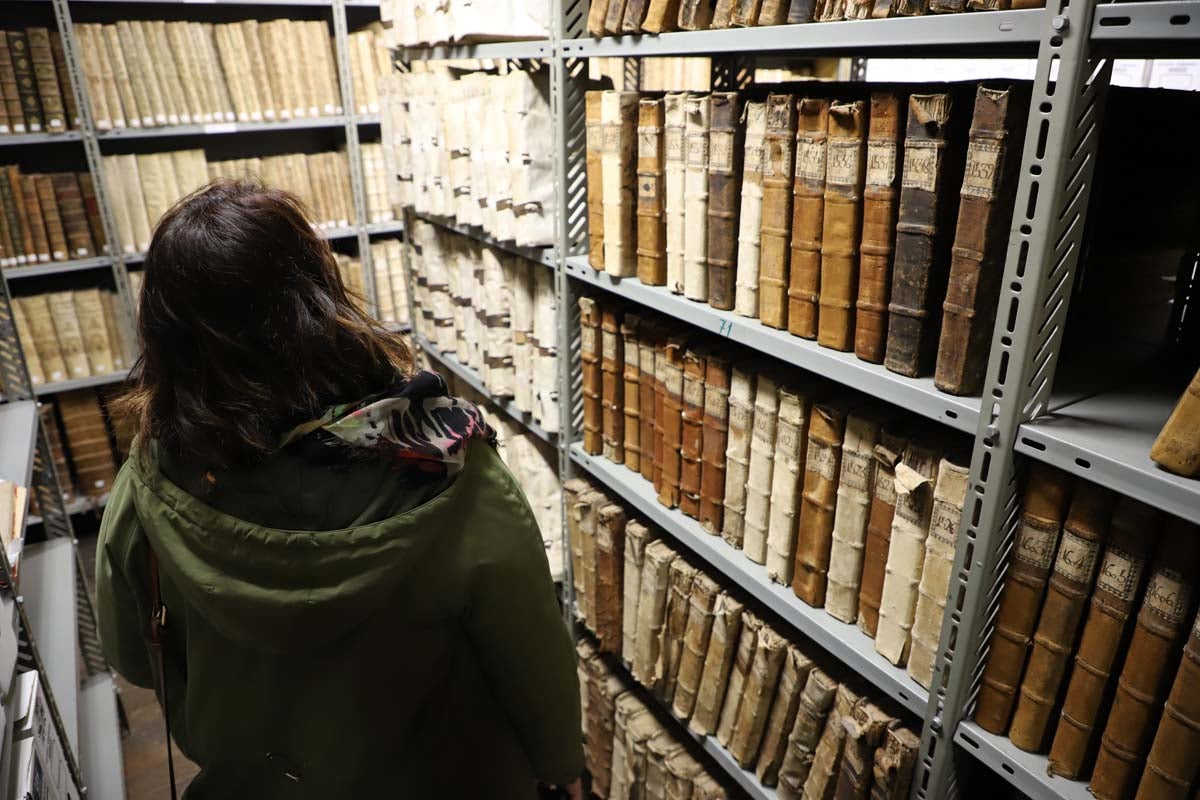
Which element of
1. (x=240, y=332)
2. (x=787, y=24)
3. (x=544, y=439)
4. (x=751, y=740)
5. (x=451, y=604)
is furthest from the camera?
(x=544, y=439)

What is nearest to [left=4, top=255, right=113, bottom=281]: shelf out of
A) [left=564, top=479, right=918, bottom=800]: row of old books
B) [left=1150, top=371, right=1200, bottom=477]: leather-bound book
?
[left=564, top=479, right=918, bottom=800]: row of old books

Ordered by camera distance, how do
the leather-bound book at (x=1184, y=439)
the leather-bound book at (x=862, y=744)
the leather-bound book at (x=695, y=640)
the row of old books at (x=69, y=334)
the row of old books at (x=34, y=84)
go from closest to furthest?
the leather-bound book at (x=1184, y=439) → the leather-bound book at (x=862, y=744) → the leather-bound book at (x=695, y=640) → the row of old books at (x=34, y=84) → the row of old books at (x=69, y=334)

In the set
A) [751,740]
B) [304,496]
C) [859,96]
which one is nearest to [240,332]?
[304,496]

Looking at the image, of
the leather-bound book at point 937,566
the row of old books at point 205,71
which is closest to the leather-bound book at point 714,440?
the leather-bound book at point 937,566

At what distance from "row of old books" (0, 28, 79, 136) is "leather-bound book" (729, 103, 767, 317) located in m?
2.86

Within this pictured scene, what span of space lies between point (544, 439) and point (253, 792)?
1152mm

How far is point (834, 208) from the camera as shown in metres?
1.10

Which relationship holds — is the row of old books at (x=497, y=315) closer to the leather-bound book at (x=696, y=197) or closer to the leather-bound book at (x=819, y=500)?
the leather-bound book at (x=696, y=197)

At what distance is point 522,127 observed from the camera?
172 centimetres

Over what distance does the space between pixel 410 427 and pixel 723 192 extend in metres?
0.67

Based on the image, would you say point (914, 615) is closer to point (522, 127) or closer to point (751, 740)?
point (751, 740)

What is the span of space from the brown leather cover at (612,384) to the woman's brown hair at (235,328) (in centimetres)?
81

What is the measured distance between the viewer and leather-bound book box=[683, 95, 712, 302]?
131cm

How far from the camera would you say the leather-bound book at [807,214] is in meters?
1.10
